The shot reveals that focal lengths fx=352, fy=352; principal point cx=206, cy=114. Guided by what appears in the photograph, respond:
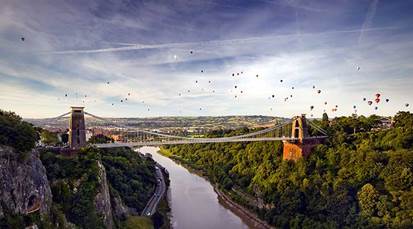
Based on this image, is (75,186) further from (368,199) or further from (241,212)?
(368,199)

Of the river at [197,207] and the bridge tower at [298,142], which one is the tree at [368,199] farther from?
the river at [197,207]

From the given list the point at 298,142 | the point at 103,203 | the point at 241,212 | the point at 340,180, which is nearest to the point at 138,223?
the point at 103,203

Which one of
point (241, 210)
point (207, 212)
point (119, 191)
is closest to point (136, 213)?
point (119, 191)

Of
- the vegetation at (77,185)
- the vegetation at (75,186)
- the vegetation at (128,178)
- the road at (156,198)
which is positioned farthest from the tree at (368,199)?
the vegetation at (75,186)

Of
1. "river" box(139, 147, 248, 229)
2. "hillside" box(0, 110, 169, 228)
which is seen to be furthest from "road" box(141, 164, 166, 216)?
"river" box(139, 147, 248, 229)

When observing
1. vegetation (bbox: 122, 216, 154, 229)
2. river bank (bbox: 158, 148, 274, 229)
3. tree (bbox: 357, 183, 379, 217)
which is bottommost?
river bank (bbox: 158, 148, 274, 229)

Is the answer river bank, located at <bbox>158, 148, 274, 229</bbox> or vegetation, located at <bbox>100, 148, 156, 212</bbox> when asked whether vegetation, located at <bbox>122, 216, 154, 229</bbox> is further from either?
river bank, located at <bbox>158, 148, 274, 229</bbox>

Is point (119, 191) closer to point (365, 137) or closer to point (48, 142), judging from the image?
point (48, 142)
